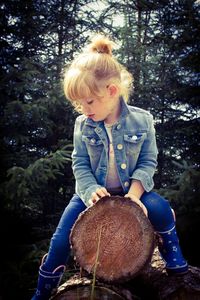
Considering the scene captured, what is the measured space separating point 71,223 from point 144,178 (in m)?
0.53

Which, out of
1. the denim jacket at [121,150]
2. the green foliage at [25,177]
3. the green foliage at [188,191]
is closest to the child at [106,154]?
the denim jacket at [121,150]

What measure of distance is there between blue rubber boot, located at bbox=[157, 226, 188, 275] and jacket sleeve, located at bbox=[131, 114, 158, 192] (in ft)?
1.03

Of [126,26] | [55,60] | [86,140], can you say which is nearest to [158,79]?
[126,26]

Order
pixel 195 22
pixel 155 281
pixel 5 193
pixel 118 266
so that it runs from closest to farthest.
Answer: pixel 118 266 → pixel 155 281 → pixel 5 193 → pixel 195 22

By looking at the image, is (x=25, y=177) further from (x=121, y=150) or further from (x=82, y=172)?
(x=121, y=150)

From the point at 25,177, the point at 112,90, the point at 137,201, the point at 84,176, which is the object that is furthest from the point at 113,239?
the point at 25,177

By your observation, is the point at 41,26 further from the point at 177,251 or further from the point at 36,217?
the point at 177,251

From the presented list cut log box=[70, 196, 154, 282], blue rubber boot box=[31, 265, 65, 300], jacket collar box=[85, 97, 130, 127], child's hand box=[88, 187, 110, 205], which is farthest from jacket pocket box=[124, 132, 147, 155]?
blue rubber boot box=[31, 265, 65, 300]

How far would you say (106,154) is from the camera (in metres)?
2.30

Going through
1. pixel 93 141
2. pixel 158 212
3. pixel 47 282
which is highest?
pixel 93 141

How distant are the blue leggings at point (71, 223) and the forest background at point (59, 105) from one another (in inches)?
113

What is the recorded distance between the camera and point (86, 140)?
2350mm

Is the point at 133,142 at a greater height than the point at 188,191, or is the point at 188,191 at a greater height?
the point at 133,142

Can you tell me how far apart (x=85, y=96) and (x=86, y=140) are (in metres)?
0.33
